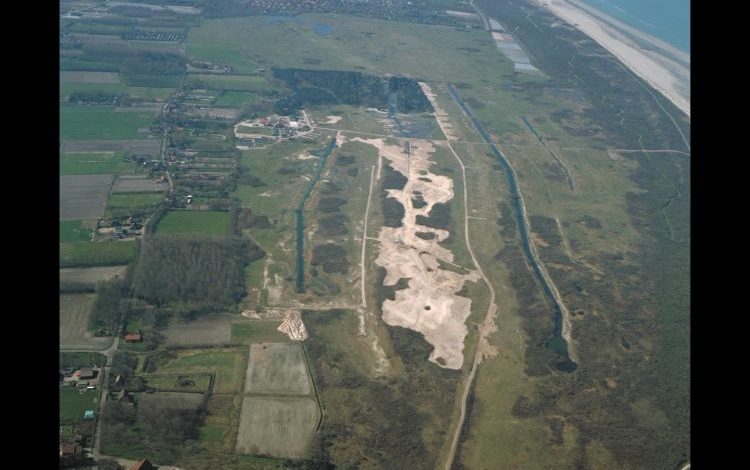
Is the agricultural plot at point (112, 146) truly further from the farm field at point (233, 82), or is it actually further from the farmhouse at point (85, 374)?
the farmhouse at point (85, 374)

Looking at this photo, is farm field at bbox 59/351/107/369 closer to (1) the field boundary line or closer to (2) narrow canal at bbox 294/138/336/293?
(1) the field boundary line

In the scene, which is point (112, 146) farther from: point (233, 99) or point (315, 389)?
point (315, 389)

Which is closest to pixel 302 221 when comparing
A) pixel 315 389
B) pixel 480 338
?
pixel 480 338

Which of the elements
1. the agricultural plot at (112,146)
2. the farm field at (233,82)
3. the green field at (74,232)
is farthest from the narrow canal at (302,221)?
the farm field at (233,82)

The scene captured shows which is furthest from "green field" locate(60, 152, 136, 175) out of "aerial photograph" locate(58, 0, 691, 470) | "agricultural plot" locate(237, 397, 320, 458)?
"agricultural plot" locate(237, 397, 320, 458)
